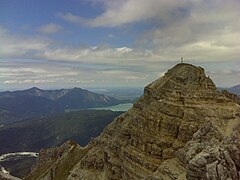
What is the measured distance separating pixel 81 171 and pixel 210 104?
53.7 m

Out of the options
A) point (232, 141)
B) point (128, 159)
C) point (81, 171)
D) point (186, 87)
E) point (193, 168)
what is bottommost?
point (81, 171)

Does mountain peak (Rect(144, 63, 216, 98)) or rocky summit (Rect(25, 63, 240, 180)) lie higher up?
mountain peak (Rect(144, 63, 216, 98))

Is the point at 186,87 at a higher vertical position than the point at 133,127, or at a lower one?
higher

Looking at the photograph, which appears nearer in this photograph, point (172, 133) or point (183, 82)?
point (172, 133)

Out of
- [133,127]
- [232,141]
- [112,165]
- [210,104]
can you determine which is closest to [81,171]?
[112,165]

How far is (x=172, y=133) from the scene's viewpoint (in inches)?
3467

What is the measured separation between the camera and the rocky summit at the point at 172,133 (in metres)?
70.3

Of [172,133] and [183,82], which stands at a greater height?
[183,82]

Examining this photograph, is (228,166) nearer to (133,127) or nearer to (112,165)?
(133,127)

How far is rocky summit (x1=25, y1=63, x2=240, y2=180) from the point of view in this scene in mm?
70312

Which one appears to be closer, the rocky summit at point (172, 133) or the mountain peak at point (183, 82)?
the rocky summit at point (172, 133)

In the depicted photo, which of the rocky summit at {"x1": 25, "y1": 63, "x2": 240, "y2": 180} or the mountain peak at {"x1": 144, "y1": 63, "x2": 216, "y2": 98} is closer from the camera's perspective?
the rocky summit at {"x1": 25, "y1": 63, "x2": 240, "y2": 180}

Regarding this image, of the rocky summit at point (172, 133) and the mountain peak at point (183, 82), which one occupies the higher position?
the mountain peak at point (183, 82)

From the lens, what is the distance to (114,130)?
124 metres
